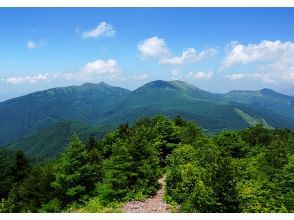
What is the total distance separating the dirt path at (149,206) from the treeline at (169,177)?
2.71 ft

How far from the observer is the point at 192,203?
23.9m

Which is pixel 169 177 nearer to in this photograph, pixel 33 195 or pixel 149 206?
pixel 149 206

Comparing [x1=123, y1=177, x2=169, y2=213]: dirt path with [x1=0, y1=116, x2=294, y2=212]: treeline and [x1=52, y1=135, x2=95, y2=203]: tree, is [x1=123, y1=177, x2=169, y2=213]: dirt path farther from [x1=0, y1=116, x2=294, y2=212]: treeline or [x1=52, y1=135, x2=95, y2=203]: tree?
[x1=52, y1=135, x2=95, y2=203]: tree

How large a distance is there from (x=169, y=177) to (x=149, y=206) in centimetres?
399

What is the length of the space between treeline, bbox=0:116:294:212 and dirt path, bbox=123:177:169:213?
0.83 metres

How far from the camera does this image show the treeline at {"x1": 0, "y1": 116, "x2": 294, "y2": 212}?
22656mm

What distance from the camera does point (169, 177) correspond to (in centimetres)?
3372

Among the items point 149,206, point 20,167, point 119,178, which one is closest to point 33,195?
point 119,178

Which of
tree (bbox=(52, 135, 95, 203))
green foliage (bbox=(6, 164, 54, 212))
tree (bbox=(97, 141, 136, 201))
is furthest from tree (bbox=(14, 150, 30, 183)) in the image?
tree (bbox=(97, 141, 136, 201))

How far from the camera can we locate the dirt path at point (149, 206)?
93.3 ft

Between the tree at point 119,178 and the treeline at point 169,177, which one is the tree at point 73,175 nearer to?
the treeline at point 169,177

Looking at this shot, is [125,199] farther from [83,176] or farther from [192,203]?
[192,203]
